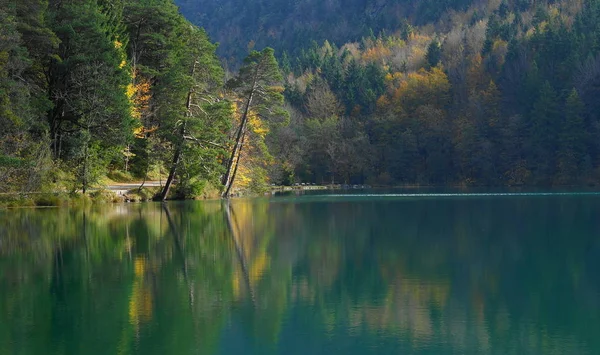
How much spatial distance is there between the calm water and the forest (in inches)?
627

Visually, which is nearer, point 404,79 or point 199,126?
point 199,126

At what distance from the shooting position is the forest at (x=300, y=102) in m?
40.8

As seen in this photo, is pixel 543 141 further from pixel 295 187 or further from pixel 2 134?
pixel 2 134

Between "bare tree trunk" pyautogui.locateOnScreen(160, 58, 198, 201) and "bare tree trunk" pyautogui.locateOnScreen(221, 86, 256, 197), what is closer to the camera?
"bare tree trunk" pyautogui.locateOnScreen(160, 58, 198, 201)

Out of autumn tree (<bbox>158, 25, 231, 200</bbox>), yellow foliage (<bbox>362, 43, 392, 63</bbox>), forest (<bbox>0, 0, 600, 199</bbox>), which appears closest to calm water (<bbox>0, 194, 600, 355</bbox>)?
forest (<bbox>0, 0, 600, 199</bbox>)

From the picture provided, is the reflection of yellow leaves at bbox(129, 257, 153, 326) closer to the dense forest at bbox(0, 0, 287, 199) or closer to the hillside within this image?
the dense forest at bbox(0, 0, 287, 199)

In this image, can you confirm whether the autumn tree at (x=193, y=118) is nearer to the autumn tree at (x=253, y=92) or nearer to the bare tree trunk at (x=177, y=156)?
the bare tree trunk at (x=177, y=156)

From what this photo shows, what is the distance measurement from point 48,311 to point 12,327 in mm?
1262

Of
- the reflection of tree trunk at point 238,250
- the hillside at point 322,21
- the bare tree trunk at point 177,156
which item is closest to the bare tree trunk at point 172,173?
the bare tree trunk at point 177,156

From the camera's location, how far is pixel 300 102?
107500mm

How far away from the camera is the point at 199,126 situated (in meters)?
45.3

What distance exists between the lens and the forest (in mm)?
40750

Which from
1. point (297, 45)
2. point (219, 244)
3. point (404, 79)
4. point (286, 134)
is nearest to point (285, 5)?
point (297, 45)

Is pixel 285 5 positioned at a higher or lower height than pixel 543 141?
higher
